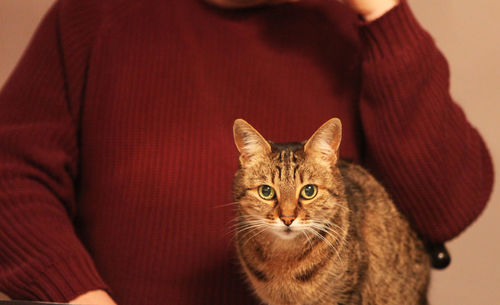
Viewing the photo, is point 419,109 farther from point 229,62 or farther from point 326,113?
point 229,62

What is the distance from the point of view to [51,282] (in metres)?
0.75

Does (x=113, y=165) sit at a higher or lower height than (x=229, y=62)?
lower

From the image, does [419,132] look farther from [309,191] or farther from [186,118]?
[186,118]

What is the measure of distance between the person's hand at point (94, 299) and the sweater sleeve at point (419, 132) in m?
0.53

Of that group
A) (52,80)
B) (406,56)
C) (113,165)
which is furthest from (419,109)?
(52,80)

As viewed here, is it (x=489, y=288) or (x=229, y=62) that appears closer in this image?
(x=229, y=62)

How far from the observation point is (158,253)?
84cm

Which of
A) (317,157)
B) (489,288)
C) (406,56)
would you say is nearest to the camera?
(317,157)

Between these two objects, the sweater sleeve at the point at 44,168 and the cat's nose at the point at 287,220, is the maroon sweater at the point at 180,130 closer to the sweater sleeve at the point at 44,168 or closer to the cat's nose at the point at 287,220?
the sweater sleeve at the point at 44,168

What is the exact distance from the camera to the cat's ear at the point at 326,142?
0.54m

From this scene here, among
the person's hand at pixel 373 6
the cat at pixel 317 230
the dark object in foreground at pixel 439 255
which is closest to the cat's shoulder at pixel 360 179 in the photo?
the cat at pixel 317 230

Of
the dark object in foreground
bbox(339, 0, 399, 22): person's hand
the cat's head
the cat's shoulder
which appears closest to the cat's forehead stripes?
the cat's head

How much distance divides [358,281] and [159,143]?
42 cm

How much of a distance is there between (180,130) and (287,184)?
1.07 ft
